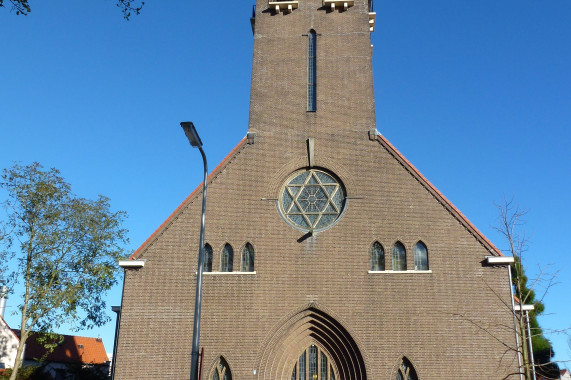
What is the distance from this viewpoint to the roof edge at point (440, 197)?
1816 cm

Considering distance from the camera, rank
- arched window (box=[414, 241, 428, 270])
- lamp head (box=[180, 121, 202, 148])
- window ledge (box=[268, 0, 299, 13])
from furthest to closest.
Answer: window ledge (box=[268, 0, 299, 13]) → arched window (box=[414, 241, 428, 270]) → lamp head (box=[180, 121, 202, 148])

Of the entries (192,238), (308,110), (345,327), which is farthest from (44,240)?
(345,327)

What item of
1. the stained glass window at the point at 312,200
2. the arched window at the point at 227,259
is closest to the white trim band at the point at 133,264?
the arched window at the point at 227,259

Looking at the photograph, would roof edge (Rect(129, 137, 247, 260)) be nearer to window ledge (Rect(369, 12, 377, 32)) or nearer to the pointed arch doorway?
the pointed arch doorway

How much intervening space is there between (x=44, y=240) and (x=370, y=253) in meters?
18.2

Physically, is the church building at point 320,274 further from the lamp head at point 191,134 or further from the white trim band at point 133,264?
the lamp head at point 191,134

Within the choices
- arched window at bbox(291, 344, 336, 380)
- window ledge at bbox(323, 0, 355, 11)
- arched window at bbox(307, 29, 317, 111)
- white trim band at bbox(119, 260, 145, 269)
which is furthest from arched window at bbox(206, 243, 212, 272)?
window ledge at bbox(323, 0, 355, 11)

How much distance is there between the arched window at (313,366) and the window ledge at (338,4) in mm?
13808

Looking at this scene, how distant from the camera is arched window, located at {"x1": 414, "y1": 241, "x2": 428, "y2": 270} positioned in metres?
18.3

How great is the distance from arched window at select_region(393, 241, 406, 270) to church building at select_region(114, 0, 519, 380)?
0.04m

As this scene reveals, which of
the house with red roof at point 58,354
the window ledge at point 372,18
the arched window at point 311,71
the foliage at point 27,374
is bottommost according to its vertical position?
the foliage at point 27,374

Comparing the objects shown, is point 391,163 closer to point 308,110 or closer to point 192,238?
point 308,110

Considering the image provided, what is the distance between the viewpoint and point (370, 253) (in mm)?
18594

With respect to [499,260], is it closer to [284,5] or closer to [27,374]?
[284,5]
